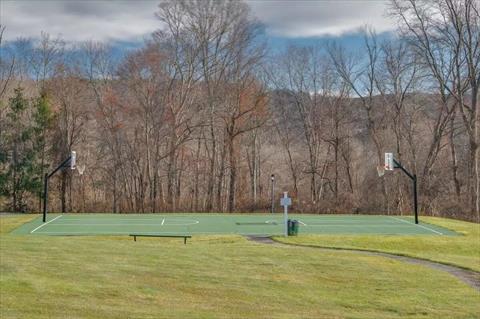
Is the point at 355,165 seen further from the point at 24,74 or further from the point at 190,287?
the point at 190,287

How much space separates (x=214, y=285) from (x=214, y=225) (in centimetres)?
1503

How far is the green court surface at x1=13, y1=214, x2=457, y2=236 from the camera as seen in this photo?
25.2 m

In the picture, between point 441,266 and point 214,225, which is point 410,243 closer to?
point 441,266

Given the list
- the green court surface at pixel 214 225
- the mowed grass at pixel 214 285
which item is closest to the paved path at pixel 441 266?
the mowed grass at pixel 214 285

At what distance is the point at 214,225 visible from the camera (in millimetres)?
28078

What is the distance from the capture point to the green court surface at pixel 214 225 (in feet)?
82.7

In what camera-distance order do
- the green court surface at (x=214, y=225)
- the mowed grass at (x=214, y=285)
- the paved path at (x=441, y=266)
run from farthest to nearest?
the green court surface at (x=214, y=225), the paved path at (x=441, y=266), the mowed grass at (x=214, y=285)

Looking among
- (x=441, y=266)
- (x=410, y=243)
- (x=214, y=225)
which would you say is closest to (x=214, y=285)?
(x=441, y=266)

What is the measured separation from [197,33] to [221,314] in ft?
105

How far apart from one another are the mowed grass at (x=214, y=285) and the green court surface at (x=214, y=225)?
684 cm

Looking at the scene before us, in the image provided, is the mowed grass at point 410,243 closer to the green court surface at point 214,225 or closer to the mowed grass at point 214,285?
the green court surface at point 214,225

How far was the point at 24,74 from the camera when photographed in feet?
146

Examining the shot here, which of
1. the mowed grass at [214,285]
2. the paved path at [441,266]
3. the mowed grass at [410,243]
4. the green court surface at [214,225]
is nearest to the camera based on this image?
the mowed grass at [214,285]

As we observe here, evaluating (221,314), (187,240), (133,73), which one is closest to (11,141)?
(133,73)
